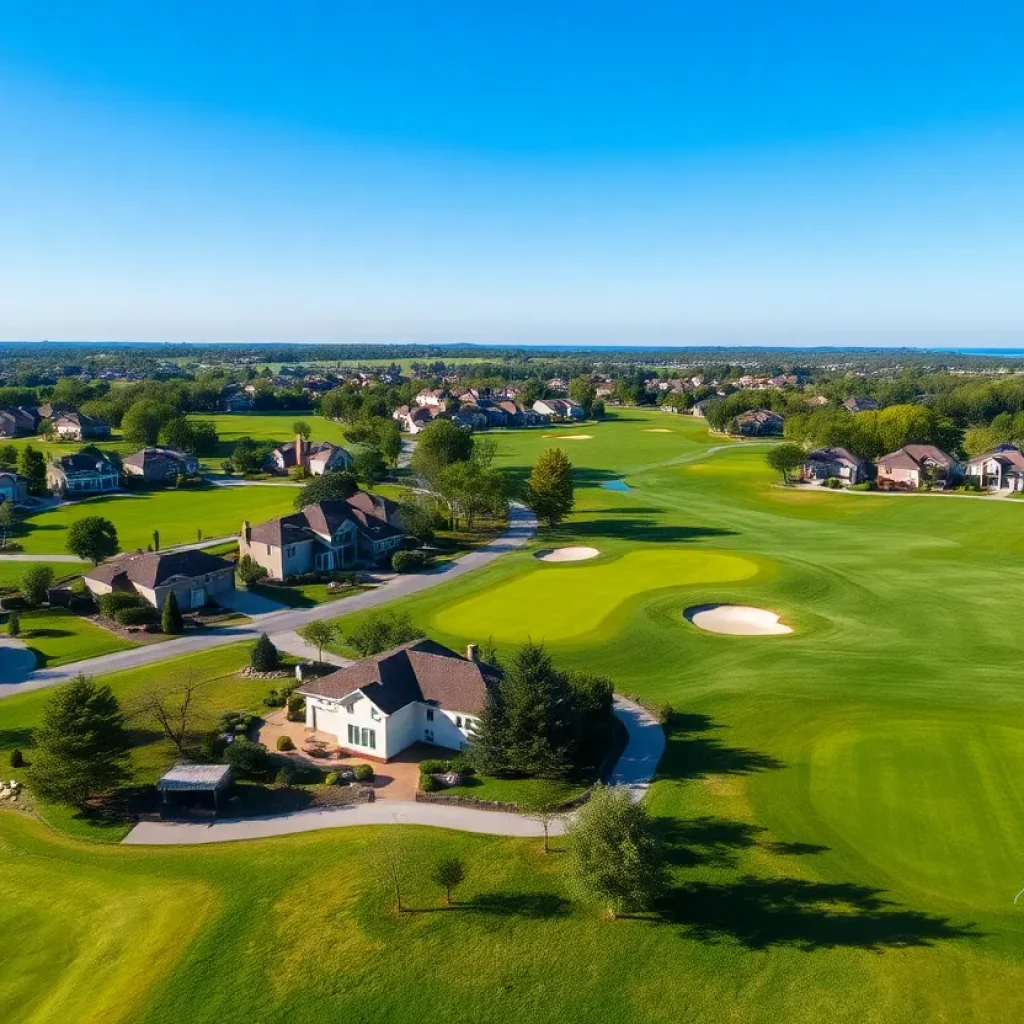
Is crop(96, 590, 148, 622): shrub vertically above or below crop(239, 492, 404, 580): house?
below

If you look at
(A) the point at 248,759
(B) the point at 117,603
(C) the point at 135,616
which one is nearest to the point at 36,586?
(B) the point at 117,603

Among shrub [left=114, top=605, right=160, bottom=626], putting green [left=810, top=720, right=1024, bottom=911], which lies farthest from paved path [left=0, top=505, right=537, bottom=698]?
putting green [left=810, top=720, right=1024, bottom=911]

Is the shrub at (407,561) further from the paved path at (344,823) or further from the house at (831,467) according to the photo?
the house at (831,467)

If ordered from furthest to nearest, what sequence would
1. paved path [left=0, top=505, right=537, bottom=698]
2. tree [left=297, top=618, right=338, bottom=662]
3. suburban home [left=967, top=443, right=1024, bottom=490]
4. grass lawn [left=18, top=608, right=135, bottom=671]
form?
suburban home [left=967, top=443, right=1024, bottom=490], grass lawn [left=18, top=608, right=135, bottom=671], paved path [left=0, top=505, right=537, bottom=698], tree [left=297, top=618, right=338, bottom=662]

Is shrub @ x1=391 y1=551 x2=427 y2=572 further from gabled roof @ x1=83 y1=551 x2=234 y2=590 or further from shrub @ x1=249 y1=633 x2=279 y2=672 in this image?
shrub @ x1=249 y1=633 x2=279 y2=672

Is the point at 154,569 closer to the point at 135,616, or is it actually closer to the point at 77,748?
the point at 135,616

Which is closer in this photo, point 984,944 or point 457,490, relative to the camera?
point 984,944

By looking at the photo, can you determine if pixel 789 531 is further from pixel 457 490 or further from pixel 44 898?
pixel 44 898

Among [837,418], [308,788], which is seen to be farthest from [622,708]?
[837,418]
